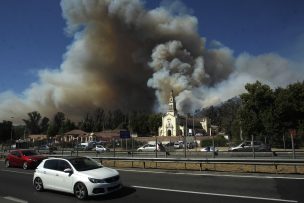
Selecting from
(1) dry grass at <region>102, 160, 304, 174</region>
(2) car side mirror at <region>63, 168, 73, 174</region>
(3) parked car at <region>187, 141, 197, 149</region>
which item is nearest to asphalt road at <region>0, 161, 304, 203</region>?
(2) car side mirror at <region>63, 168, 73, 174</region>

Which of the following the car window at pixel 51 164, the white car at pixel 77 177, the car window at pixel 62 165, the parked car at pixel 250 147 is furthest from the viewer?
the parked car at pixel 250 147

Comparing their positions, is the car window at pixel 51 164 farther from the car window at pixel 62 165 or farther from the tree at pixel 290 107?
the tree at pixel 290 107

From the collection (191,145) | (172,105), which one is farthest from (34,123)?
(191,145)

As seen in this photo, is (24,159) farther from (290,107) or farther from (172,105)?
(172,105)

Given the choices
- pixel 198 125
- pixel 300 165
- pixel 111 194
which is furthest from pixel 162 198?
pixel 198 125

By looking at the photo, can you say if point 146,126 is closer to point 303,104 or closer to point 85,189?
point 303,104

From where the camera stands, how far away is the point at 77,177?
1294 cm

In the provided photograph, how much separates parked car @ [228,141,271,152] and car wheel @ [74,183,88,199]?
17208mm

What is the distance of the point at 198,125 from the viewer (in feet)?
550

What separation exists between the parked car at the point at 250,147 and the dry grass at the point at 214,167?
674cm

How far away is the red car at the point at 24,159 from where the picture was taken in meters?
27.4

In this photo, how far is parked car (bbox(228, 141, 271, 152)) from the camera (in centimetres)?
3011

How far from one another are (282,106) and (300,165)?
156 feet

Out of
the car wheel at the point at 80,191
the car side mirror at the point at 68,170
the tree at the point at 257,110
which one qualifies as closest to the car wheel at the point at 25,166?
the car side mirror at the point at 68,170
